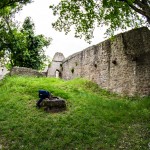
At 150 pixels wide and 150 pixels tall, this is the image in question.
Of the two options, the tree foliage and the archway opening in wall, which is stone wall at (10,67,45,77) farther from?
the archway opening in wall

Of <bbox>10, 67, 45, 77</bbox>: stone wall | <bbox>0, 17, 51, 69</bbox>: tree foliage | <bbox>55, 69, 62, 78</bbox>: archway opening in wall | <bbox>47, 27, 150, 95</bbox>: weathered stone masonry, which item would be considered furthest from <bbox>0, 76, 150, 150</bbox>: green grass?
<bbox>55, 69, 62, 78</bbox>: archway opening in wall

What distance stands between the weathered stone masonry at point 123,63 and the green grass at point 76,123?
3.15 ft

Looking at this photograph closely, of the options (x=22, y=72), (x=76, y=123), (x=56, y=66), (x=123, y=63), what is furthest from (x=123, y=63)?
(x=56, y=66)

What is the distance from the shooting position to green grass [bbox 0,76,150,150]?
9.34 m

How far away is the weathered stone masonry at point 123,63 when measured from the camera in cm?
1467

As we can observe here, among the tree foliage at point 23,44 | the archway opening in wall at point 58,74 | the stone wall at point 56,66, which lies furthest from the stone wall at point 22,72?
the stone wall at point 56,66

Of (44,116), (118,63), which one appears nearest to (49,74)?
(118,63)

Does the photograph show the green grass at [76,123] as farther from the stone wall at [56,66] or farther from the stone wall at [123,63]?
the stone wall at [56,66]

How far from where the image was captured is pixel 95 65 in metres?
19.1

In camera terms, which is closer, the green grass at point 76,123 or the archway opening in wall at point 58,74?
the green grass at point 76,123

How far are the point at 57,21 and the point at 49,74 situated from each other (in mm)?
18592

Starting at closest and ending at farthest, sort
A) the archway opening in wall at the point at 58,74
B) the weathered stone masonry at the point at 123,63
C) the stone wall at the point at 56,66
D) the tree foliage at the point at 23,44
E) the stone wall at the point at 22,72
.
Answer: the weathered stone masonry at the point at 123,63
the stone wall at the point at 22,72
the tree foliage at the point at 23,44
the archway opening in wall at the point at 58,74
the stone wall at the point at 56,66

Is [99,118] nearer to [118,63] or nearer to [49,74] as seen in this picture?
[118,63]

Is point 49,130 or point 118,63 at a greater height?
point 118,63
